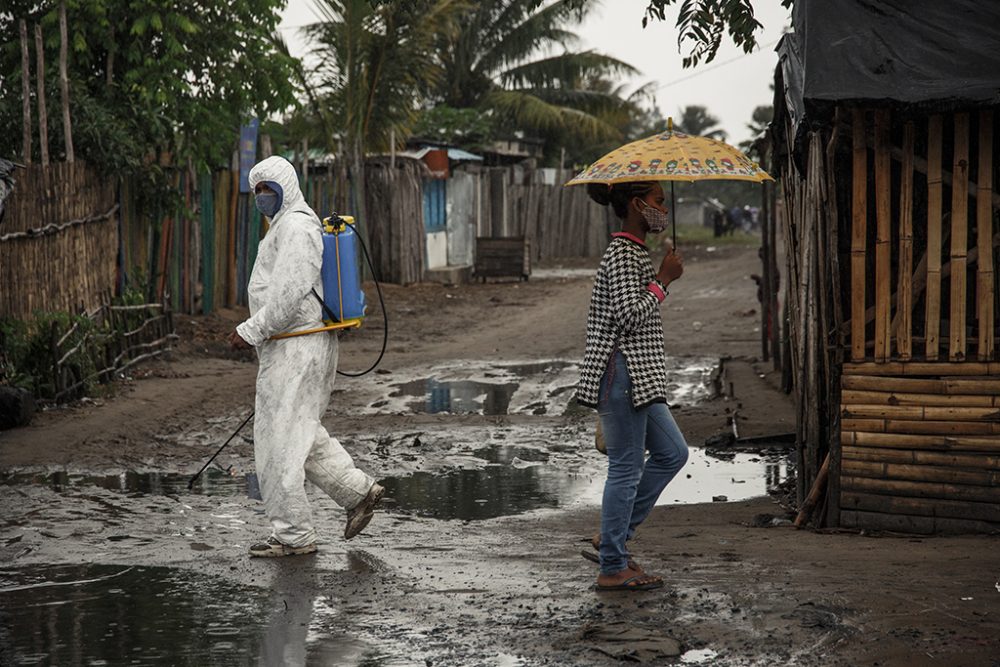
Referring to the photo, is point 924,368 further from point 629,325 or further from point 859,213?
point 629,325

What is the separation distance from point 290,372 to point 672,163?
2.13m

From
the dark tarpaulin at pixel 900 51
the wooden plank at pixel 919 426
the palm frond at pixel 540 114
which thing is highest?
the palm frond at pixel 540 114

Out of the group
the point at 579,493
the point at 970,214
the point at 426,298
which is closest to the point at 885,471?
the point at 970,214

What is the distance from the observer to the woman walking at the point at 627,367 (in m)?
5.58

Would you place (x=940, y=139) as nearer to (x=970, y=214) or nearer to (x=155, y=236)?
(x=970, y=214)

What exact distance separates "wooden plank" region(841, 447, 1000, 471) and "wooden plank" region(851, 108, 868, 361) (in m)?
0.66

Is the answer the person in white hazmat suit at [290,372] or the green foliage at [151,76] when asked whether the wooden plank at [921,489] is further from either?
the green foliage at [151,76]

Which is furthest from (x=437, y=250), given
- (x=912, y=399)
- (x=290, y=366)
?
(x=912, y=399)

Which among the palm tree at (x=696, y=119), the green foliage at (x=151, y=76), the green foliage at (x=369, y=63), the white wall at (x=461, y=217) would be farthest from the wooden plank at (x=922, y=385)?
the palm tree at (x=696, y=119)

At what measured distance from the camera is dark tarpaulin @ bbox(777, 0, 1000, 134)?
6137 millimetres

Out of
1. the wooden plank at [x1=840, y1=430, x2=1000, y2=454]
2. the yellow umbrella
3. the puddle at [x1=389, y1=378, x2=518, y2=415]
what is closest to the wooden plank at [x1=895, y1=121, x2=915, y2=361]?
the wooden plank at [x1=840, y1=430, x2=1000, y2=454]

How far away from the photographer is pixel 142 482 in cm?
873

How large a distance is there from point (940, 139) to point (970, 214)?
536mm

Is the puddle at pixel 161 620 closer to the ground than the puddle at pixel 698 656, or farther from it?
closer to the ground
